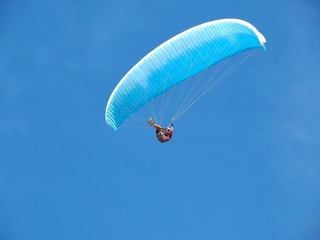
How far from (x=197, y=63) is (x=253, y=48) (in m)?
2.45

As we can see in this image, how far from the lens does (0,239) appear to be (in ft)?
156

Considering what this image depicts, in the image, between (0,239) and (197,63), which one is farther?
(0,239)

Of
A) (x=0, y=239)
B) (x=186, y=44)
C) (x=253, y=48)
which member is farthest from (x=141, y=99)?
(x=0, y=239)

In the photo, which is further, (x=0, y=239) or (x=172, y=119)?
(x=0, y=239)

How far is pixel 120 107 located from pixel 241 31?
19.9 feet

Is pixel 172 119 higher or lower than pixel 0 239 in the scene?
lower

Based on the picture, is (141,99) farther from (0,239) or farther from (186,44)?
(0,239)

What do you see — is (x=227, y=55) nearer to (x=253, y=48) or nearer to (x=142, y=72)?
(x=253, y=48)

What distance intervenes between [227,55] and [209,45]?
1047 mm

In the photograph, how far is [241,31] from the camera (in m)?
32.5

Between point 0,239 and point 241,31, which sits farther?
point 0,239

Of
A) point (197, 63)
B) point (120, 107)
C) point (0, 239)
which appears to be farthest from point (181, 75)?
point (0, 239)

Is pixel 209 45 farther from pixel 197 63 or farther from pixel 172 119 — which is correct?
pixel 172 119

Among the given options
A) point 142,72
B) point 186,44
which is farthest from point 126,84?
point 186,44
